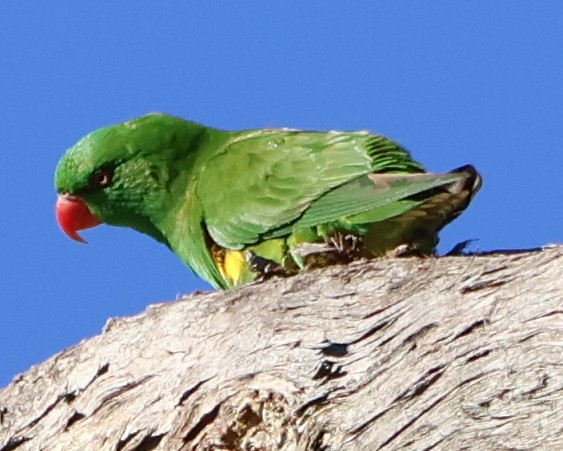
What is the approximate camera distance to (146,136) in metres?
7.68

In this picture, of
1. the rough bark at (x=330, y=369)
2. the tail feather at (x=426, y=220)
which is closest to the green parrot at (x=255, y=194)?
the tail feather at (x=426, y=220)

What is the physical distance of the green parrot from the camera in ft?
19.2

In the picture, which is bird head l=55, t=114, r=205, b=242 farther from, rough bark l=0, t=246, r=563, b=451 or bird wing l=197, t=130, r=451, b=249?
rough bark l=0, t=246, r=563, b=451

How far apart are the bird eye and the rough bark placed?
239 centimetres

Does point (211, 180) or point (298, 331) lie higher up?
point (211, 180)

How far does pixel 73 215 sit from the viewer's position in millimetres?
7922

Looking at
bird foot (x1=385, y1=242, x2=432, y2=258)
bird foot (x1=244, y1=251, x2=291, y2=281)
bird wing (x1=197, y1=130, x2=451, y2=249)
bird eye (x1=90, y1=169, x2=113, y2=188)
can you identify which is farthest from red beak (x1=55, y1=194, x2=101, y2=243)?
bird foot (x1=385, y1=242, x2=432, y2=258)

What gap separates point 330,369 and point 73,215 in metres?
3.89

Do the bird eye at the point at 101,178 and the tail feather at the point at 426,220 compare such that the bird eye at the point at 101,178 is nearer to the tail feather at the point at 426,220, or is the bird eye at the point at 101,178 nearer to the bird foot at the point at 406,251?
the tail feather at the point at 426,220

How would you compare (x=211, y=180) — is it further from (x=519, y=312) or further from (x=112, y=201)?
(x=519, y=312)

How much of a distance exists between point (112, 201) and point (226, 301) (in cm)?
284

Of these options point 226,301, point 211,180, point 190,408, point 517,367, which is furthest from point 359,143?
point 517,367

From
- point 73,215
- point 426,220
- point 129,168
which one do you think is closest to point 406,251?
point 426,220

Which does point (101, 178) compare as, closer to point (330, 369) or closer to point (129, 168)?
point (129, 168)
